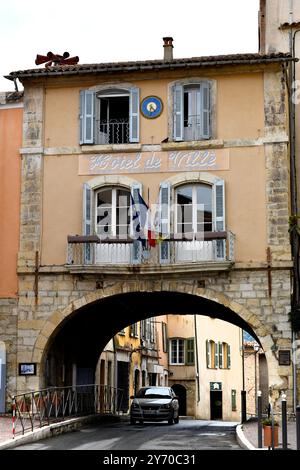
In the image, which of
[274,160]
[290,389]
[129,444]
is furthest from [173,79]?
[129,444]

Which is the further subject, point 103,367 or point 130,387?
point 130,387

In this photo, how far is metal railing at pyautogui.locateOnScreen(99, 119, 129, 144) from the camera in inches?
913

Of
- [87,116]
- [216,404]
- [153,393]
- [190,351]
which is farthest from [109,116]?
[216,404]

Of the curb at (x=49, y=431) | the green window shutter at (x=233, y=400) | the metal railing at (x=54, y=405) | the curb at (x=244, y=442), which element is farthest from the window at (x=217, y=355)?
the curb at (x=244, y=442)

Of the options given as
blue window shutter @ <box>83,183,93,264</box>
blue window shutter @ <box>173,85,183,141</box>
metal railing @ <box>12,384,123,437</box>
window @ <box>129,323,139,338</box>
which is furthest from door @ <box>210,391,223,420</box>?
blue window shutter @ <box>173,85,183,141</box>

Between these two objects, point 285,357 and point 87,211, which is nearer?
point 285,357

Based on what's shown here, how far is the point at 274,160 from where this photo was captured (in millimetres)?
21938

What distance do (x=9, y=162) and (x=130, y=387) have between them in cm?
1781

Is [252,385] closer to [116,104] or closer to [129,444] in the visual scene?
[116,104]

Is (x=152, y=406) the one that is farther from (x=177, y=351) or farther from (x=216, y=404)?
(x=177, y=351)

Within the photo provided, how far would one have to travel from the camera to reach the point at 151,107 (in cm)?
2292

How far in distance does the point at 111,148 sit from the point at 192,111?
2.37 metres

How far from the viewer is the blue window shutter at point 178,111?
2256 cm

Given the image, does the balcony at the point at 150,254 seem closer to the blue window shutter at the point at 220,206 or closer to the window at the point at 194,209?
the blue window shutter at the point at 220,206
